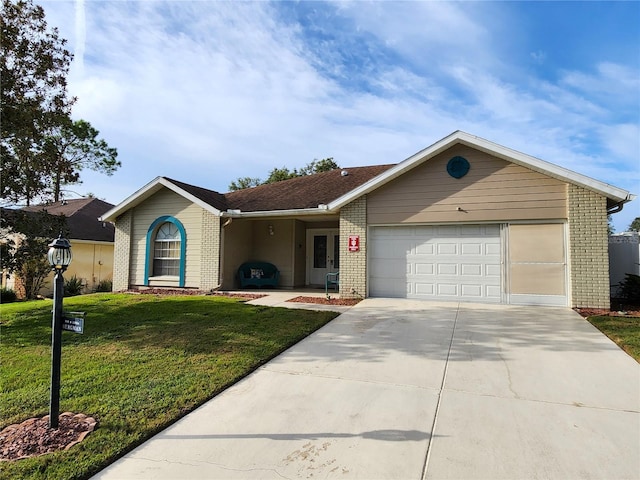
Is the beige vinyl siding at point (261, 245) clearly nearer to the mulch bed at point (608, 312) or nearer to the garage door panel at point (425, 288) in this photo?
the garage door panel at point (425, 288)

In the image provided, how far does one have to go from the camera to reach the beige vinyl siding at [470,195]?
357 inches

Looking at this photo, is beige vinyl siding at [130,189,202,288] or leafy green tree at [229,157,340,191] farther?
Answer: leafy green tree at [229,157,340,191]

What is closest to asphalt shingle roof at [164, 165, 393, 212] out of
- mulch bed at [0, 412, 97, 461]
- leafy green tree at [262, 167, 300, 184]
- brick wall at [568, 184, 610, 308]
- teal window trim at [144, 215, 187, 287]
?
teal window trim at [144, 215, 187, 287]

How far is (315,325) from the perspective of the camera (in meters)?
6.90

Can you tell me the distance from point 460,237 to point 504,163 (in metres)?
2.29

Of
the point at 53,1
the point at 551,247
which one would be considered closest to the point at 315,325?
the point at 551,247

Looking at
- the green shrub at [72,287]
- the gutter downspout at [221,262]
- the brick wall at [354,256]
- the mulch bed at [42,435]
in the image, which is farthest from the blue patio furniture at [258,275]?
the mulch bed at [42,435]

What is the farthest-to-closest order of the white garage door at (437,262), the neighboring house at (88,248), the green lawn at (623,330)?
1. the neighboring house at (88,248)
2. the white garage door at (437,262)
3. the green lawn at (623,330)

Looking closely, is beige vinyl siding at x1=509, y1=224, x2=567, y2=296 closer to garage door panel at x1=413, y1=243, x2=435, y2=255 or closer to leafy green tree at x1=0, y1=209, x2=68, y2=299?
garage door panel at x1=413, y1=243, x2=435, y2=255

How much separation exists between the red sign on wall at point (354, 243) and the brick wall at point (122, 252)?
8887mm

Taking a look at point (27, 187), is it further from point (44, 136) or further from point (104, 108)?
point (104, 108)

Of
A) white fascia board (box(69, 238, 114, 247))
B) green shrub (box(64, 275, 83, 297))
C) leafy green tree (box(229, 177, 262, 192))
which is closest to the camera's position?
green shrub (box(64, 275, 83, 297))

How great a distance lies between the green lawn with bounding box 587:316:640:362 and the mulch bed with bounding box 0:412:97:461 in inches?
266

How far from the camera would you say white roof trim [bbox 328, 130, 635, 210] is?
840 cm
